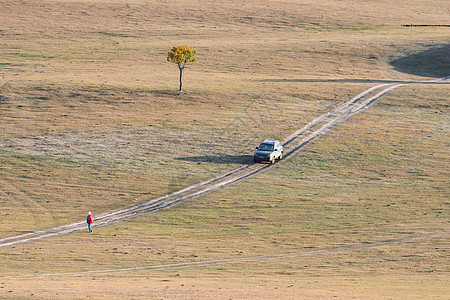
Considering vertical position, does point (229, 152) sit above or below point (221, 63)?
below

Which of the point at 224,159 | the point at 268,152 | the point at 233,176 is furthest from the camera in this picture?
the point at 224,159

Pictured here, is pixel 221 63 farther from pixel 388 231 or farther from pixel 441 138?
pixel 388 231

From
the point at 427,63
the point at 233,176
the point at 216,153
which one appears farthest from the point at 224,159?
the point at 427,63

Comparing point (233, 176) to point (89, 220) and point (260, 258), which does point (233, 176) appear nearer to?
point (89, 220)

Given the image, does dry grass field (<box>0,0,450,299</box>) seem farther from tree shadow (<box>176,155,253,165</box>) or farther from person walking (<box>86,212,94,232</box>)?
person walking (<box>86,212,94,232</box>)

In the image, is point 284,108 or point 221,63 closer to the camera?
point 284,108

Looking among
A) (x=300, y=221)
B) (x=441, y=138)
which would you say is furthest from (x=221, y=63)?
(x=300, y=221)

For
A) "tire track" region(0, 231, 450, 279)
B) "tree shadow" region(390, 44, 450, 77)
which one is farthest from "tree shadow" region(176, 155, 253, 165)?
"tree shadow" region(390, 44, 450, 77)

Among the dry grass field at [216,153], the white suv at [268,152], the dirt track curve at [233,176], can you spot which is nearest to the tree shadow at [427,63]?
the dry grass field at [216,153]
